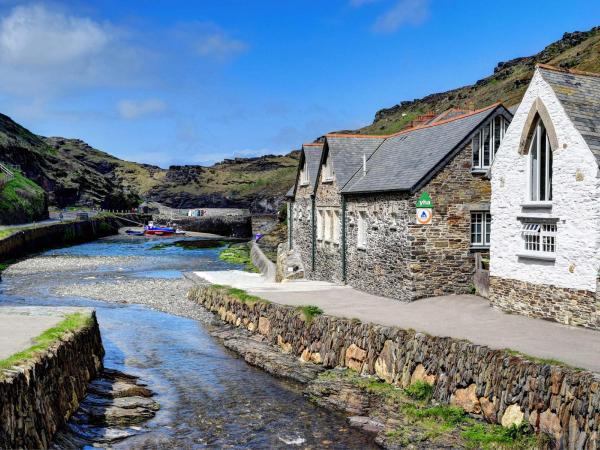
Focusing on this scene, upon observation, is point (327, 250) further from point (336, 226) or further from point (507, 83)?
point (507, 83)

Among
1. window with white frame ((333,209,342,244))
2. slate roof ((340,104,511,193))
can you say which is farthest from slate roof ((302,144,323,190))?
slate roof ((340,104,511,193))

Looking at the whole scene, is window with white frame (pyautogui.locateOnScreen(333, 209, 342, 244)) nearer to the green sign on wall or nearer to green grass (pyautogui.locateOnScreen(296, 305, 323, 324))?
the green sign on wall

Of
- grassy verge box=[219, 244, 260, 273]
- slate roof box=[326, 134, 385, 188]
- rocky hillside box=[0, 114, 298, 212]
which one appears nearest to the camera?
slate roof box=[326, 134, 385, 188]

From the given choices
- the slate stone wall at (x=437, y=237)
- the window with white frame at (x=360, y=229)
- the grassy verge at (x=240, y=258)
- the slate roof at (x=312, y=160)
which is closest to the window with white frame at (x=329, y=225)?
the slate roof at (x=312, y=160)

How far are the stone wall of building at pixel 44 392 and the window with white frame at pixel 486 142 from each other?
14.8 m

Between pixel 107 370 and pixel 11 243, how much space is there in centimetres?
4004

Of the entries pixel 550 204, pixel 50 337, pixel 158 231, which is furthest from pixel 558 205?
pixel 158 231

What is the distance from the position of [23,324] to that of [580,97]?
15674mm

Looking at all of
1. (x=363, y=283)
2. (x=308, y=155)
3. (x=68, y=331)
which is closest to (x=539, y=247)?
(x=363, y=283)

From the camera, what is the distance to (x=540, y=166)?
55.2 feet

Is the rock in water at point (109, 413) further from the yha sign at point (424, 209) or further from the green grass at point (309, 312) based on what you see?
the yha sign at point (424, 209)

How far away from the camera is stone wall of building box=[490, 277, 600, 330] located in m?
14.7

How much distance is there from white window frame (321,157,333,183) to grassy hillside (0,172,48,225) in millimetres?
48757

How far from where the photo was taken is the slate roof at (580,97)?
1525cm
